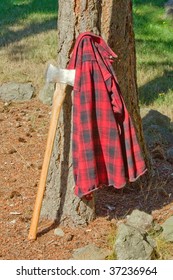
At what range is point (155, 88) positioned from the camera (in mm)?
9195

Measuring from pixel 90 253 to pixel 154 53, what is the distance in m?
5.91

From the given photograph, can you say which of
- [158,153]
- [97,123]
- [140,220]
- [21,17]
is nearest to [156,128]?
[158,153]

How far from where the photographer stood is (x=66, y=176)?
5.57 metres

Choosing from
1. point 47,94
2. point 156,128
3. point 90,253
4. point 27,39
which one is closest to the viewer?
point 90,253

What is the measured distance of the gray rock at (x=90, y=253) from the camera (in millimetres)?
5117

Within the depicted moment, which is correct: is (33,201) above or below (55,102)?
below

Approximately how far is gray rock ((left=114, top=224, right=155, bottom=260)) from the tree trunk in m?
0.59

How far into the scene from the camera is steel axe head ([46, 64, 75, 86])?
517cm

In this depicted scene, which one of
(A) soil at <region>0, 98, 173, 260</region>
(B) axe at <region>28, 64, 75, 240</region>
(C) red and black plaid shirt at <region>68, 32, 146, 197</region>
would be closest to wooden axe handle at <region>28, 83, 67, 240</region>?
(B) axe at <region>28, 64, 75, 240</region>

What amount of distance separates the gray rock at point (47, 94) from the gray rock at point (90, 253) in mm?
3458

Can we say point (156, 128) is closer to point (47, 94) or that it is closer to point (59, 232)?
point (47, 94)

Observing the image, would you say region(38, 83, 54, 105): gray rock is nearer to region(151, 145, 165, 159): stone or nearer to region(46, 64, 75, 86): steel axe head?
region(151, 145, 165, 159): stone

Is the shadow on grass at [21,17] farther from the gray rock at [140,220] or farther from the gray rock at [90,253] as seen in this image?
the gray rock at [90,253]
